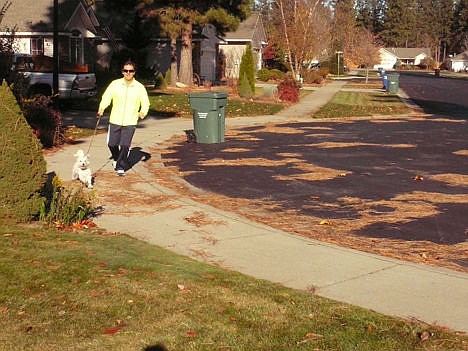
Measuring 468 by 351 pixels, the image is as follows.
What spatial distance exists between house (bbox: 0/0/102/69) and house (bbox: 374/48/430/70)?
123m

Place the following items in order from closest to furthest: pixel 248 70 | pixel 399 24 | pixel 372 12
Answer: pixel 248 70 < pixel 399 24 < pixel 372 12

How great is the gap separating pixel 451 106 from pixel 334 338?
1261 inches

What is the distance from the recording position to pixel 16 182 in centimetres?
795

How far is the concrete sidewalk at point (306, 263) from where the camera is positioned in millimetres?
5754

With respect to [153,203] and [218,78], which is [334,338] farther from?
[218,78]

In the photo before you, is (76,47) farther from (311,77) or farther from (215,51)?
(311,77)

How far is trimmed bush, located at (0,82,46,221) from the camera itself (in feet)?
26.1

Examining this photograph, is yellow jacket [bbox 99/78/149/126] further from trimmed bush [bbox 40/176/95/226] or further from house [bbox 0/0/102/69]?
house [bbox 0/0/102/69]

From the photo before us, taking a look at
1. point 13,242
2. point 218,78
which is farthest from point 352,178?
point 218,78

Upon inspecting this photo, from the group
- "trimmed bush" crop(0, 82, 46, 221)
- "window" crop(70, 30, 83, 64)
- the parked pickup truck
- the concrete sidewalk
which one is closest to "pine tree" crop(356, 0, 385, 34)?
"window" crop(70, 30, 83, 64)

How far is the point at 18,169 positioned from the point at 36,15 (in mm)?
33366

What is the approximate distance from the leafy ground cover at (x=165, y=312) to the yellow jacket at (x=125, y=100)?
216 inches

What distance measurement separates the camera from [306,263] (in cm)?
695

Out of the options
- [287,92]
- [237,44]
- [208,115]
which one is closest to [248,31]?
[237,44]
